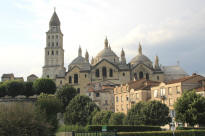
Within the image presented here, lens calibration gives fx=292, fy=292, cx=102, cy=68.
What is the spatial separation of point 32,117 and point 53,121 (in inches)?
502

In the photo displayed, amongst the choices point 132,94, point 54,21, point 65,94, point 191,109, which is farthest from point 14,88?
point 191,109

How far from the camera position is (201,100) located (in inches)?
1500

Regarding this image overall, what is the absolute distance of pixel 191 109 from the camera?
37562 millimetres

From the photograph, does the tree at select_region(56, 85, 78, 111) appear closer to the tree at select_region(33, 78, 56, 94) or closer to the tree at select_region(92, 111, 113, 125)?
the tree at select_region(33, 78, 56, 94)

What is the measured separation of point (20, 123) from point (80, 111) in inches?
1388

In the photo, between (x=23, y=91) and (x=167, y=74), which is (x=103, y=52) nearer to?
(x=167, y=74)

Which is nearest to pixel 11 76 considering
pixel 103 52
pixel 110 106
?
pixel 103 52

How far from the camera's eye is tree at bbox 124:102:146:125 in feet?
147

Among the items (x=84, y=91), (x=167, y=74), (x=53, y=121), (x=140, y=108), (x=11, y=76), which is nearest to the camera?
(x=53, y=121)

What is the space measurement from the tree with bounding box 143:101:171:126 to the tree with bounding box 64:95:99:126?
14.6m

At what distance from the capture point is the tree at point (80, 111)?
57.2m

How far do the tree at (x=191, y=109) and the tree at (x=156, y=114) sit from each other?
14.5 ft

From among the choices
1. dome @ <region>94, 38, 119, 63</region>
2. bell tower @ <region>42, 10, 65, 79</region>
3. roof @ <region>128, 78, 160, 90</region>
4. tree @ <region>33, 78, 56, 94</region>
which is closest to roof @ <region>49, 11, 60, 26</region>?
bell tower @ <region>42, 10, 65, 79</region>

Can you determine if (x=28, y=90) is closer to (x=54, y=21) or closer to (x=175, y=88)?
(x=54, y=21)
